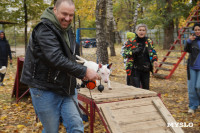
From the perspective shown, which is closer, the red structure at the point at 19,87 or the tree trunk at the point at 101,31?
the red structure at the point at 19,87

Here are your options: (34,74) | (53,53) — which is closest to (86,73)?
(53,53)

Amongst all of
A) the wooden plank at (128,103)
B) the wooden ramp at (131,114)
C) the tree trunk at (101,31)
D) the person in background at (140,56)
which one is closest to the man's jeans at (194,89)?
the person in background at (140,56)

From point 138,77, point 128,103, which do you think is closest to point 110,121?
point 128,103

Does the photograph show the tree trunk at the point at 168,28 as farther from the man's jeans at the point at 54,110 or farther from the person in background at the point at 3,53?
the man's jeans at the point at 54,110

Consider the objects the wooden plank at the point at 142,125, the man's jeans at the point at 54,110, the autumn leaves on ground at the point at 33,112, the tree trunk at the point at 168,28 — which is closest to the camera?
the man's jeans at the point at 54,110

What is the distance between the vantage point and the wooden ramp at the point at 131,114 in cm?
322

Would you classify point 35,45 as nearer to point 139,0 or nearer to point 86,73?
point 86,73

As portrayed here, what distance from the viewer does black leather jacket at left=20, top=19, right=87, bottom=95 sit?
2171 millimetres

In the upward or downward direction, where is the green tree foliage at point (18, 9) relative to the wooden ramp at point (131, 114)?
upward

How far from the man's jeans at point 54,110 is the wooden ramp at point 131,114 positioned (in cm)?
85

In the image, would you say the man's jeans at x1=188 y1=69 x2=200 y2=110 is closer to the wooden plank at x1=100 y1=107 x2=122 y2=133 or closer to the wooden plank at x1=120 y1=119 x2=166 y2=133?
the wooden plank at x1=120 y1=119 x2=166 y2=133

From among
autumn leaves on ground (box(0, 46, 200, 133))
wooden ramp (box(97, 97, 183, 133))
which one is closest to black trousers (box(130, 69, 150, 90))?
autumn leaves on ground (box(0, 46, 200, 133))

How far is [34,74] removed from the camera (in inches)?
88.0

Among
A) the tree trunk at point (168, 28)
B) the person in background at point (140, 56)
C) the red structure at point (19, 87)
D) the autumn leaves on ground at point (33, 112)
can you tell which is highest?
the tree trunk at point (168, 28)
